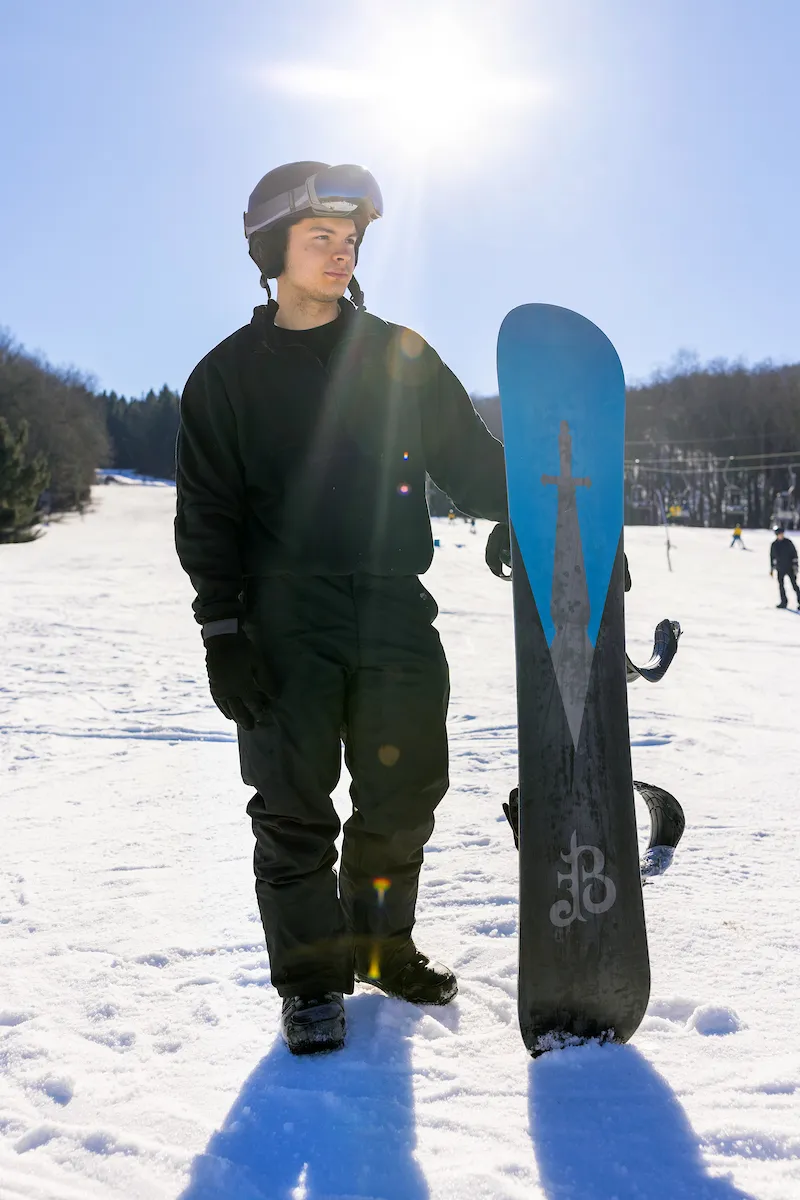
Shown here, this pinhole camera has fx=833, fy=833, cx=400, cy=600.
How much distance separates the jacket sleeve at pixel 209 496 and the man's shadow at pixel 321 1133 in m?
1.01

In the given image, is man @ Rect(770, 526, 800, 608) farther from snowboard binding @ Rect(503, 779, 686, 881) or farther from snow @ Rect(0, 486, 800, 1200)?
snowboard binding @ Rect(503, 779, 686, 881)

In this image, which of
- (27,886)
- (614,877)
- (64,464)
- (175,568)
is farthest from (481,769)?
(64,464)

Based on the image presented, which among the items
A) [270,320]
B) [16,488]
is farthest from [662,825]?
[16,488]

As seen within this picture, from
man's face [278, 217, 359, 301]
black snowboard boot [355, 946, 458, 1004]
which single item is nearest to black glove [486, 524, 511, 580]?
man's face [278, 217, 359, 301]

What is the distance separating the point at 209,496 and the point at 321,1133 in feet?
4.50

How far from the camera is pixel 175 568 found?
1916 centimetres

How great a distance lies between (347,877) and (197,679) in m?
5.57

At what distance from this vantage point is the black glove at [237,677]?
1.90 m

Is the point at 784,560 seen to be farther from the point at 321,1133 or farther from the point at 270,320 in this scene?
the point at 321,1133

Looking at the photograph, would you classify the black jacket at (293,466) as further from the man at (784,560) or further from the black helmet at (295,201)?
the man at (784,560)

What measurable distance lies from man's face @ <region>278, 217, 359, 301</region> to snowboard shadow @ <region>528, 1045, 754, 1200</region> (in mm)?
1868

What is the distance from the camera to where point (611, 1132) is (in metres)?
1.51

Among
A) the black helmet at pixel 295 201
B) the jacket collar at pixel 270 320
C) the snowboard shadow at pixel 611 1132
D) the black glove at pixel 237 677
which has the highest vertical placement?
the black helmet at pixel 295 201

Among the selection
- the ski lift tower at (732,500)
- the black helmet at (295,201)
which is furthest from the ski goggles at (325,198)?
the ski lift tower at (732,500)
